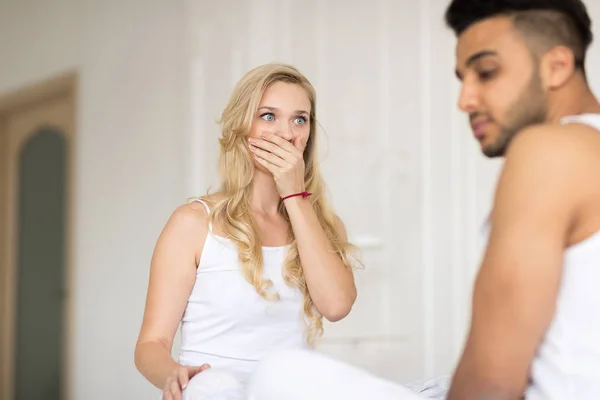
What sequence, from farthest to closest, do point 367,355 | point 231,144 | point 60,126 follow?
1. point 60,126
2. point 367,355
3. point 231,144

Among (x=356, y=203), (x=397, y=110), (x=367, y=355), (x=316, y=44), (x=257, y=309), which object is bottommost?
(x=367, y=355)

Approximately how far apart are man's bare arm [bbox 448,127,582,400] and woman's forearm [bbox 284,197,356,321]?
2.13ft

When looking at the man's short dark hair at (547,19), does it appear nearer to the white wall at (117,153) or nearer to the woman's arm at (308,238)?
the woman's arm at (308,238)

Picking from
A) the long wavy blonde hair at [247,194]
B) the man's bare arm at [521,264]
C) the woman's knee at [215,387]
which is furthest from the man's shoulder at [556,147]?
the long wavy blonde hair at [247,194]

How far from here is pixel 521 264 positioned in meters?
0.88

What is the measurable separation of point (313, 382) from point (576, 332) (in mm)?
304

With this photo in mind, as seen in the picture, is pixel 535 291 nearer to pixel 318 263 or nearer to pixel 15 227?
pixel 318 263

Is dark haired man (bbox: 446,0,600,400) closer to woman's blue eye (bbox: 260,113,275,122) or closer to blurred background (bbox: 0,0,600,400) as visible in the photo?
woman's blue eye (bbox: 260,113,275,122)

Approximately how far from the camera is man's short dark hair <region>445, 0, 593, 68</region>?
1.00m

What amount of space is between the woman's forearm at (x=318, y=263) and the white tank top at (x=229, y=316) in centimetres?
9

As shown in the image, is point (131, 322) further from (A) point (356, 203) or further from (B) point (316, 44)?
(B) point (316, 44)

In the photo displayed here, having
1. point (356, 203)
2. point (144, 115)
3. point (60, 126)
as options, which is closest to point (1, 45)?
point (60, 126)

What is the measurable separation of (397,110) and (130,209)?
1.43 meters

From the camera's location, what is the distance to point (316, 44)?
3.09 metres
